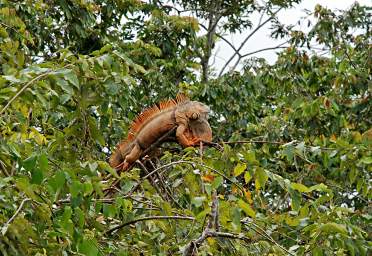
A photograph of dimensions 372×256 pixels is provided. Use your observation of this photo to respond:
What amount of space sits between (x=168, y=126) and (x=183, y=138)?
13cm

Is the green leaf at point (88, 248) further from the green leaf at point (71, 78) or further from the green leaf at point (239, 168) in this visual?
the green leaf at point (239, 168)

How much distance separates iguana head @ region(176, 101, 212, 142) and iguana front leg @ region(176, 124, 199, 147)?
1.1 inches

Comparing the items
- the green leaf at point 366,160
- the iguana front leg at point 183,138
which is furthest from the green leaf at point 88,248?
the green leaf at point 366,160

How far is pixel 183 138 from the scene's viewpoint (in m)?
3.29

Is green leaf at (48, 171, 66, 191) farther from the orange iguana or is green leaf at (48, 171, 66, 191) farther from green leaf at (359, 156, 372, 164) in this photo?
green leaf at (359, 156, 372, 164)

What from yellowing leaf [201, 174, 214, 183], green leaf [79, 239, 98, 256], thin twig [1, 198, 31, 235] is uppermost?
yellowing leaf [201, 174, 214, 183]

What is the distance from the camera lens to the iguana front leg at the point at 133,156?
135 inches

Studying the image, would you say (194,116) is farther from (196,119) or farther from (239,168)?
(239,168)

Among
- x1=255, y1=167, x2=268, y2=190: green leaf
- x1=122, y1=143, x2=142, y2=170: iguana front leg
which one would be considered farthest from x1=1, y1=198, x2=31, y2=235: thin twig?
x1=122, y1=143, x2=142, y2=170: iguana front leg

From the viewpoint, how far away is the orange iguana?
3.33m

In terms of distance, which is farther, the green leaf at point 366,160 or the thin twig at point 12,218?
the green leaf at point 366,160

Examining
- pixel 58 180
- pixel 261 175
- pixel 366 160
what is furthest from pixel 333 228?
pixel 58 180

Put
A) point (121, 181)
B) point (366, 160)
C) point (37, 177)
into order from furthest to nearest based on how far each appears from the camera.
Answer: point (366, 160), point (121, 181), point (37, 177)

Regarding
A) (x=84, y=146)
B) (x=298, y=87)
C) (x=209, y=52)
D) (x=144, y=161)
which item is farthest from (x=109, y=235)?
(x=209, y=52)
